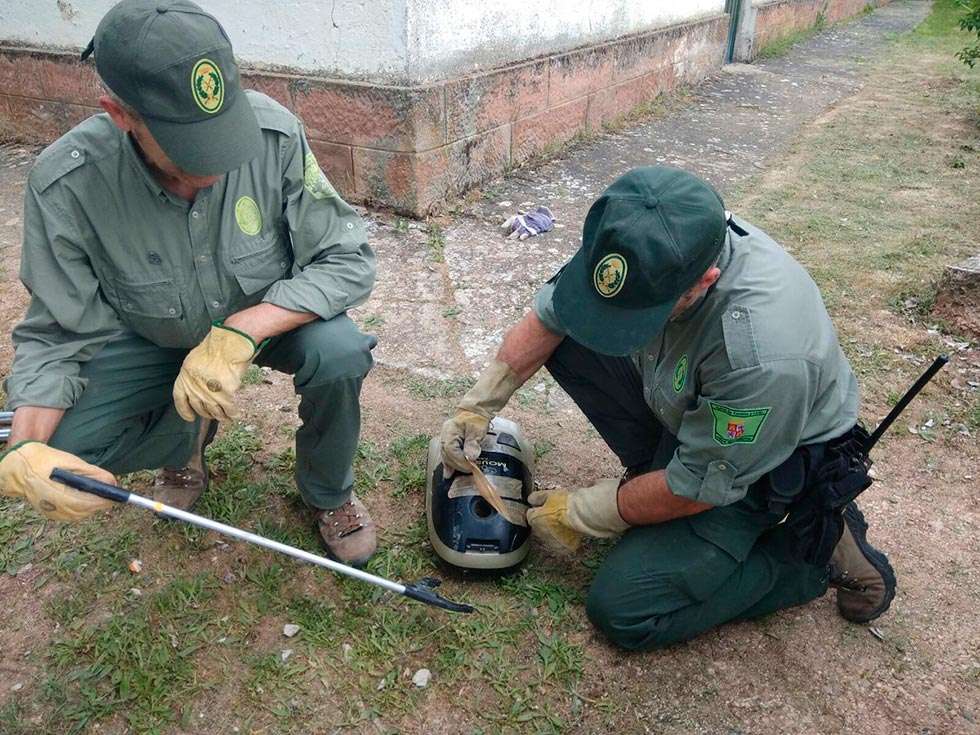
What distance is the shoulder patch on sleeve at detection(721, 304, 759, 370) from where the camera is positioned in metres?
1.76

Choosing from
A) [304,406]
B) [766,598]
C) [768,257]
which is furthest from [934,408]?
[304,406]

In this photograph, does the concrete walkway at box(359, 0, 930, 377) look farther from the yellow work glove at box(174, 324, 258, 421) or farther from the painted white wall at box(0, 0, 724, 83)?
the yellow work glove at box(174, 324, 258, 421)

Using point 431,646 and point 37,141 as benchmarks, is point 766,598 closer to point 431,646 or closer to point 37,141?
point 431,646

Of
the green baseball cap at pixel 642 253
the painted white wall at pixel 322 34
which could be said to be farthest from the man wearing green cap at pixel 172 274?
the painted white wall at pixel 322 34

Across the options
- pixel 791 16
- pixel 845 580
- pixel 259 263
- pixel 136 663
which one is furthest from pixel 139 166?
pixel 791 16

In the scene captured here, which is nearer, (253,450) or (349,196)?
(253,450)

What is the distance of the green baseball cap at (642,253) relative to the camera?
5.41 ft

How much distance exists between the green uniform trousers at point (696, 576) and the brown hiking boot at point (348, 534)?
0.67m

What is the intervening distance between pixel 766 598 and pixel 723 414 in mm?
705

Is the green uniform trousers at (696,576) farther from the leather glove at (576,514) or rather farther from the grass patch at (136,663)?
the grass patch at (136,663)

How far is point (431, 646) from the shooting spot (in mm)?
2164

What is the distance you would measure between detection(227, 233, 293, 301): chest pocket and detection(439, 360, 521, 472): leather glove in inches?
25.9

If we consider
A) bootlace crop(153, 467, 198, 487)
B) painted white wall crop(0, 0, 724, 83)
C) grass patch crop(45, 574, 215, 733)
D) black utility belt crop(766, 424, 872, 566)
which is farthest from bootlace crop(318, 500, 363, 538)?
painted white wall crop(0, 0, 724, 83)

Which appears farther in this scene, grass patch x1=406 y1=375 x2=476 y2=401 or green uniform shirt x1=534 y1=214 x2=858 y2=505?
grass patch x1=406 y1=375 x2=476 y2=401
